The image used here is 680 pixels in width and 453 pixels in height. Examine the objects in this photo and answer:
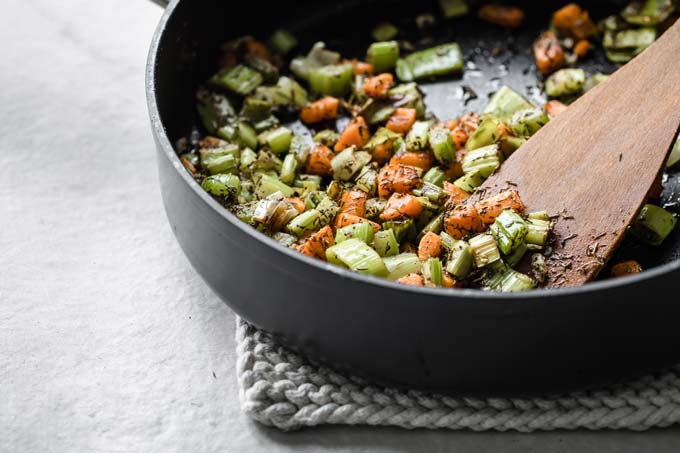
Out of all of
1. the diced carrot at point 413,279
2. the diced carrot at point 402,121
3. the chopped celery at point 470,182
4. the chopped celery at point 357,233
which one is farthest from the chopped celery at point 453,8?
the diced carrot at point 413,279

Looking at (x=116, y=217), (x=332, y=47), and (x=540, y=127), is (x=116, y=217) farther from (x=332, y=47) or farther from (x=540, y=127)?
(x=540, y=127)

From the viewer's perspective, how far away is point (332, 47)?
232cm

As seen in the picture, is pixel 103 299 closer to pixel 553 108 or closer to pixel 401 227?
pixel 401 227

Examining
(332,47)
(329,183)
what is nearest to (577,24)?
(332,47)

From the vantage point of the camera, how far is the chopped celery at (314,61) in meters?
2.21

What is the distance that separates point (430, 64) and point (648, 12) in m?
0.61

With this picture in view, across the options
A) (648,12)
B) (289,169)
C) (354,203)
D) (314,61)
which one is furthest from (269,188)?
(648,12)

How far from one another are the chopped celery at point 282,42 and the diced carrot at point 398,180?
0.64 metres

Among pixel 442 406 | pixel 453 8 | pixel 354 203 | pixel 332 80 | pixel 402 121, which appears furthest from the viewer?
pixel 453 8

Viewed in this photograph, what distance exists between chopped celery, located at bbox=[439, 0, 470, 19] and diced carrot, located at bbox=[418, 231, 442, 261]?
94 cm

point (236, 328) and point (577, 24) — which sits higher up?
point (577, 24)

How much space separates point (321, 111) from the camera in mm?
2078

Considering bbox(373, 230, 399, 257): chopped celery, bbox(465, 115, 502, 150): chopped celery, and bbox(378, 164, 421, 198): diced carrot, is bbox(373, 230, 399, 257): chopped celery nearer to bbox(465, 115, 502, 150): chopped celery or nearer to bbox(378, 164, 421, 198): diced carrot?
bbox(378, 164, 421, 198): diced carrot

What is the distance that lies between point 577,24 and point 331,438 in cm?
134
